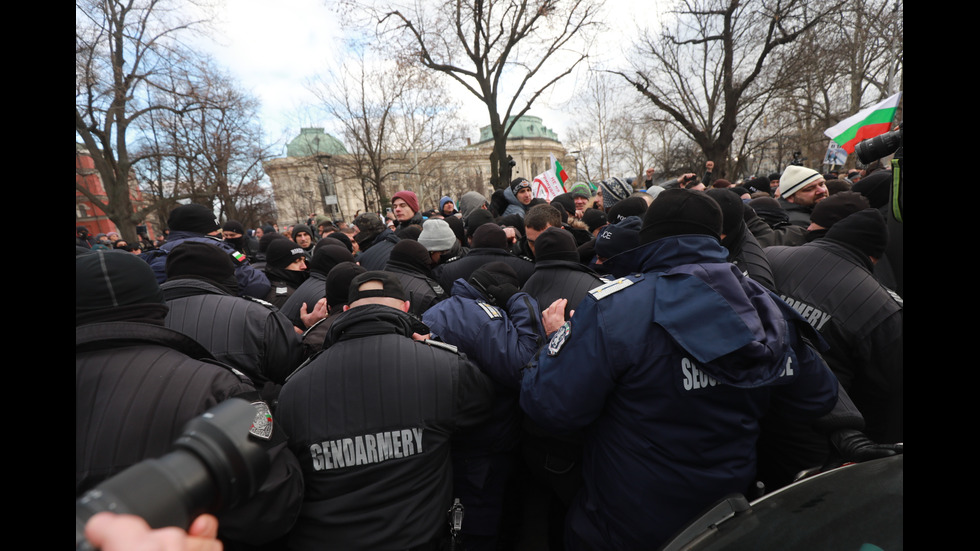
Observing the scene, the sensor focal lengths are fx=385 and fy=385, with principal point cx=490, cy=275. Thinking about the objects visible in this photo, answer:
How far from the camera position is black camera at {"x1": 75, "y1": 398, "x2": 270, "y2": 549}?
0.65 meters

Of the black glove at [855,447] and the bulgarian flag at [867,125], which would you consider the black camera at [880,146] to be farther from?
the bulgarian flag at [867,125]

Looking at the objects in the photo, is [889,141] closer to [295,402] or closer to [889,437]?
[889,437]

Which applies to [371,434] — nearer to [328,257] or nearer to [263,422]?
[263,422]

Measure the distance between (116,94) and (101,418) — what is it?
18.4 meters

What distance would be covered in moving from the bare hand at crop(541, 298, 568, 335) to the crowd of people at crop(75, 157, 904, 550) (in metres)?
0.02

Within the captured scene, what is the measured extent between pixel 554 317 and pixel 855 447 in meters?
1.55

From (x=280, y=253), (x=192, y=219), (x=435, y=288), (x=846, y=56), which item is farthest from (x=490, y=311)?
(x=846, y=56)

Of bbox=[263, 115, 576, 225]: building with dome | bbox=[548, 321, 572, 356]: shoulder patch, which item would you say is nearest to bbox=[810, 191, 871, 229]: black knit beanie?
bbox=[548, 321, 572, 356]: shoulder patch

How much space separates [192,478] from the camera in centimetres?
74

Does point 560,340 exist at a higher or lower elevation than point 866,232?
lower

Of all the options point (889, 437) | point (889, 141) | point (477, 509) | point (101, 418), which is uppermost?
point (889, 141)

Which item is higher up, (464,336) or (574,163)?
(574,163)

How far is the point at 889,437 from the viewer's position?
2.44m
